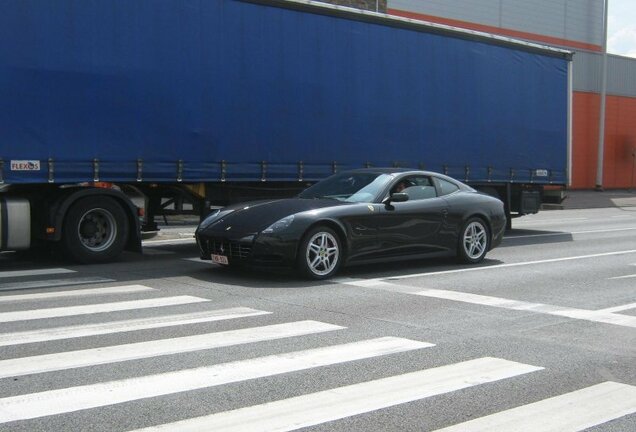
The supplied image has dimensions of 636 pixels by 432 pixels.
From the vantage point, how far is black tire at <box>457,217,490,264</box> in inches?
438

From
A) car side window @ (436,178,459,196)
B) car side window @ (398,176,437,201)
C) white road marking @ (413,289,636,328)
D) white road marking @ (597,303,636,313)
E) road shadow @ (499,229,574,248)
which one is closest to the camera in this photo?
white road marking @ (413,289,636,328)

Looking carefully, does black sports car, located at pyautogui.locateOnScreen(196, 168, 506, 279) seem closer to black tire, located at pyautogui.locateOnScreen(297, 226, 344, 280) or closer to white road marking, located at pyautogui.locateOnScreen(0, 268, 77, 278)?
black tire, located at pyautogui.locateOnScreen(297, 226, 344, 280)

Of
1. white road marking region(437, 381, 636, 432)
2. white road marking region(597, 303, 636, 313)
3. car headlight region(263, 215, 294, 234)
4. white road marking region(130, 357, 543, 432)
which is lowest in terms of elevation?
white road marking region(437, 381, 636, 432)

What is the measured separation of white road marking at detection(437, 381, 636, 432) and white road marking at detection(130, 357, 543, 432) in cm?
51

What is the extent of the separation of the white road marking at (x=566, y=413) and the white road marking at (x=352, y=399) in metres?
0.51

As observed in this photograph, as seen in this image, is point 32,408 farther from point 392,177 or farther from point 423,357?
point 392,177

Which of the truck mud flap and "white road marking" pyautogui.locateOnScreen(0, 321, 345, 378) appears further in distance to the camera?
the truck mud flap

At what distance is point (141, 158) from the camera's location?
11.3 metres

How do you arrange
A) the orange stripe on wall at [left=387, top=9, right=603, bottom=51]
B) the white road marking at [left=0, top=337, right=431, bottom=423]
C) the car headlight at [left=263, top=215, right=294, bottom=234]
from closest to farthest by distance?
the white road marking at [left=0, top=337, right=431, bottom=423]
the car headlight at [left=263, top=215, right=294, bottom=234]
the orange stripe on wall at [left=387, top=9, right=603, bottom=51]

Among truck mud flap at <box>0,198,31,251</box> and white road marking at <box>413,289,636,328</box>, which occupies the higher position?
truck mud flap at <box>0,198,31,251</box>

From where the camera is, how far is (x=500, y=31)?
1470 inches

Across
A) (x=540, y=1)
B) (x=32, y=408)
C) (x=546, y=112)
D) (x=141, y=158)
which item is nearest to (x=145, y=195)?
(x=141, y=158)

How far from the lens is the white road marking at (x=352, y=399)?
4297 millimetres

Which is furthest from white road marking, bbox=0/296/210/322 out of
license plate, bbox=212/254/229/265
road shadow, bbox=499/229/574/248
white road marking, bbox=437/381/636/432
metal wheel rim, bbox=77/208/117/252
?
road shadow, bbox=499/229/574/248
